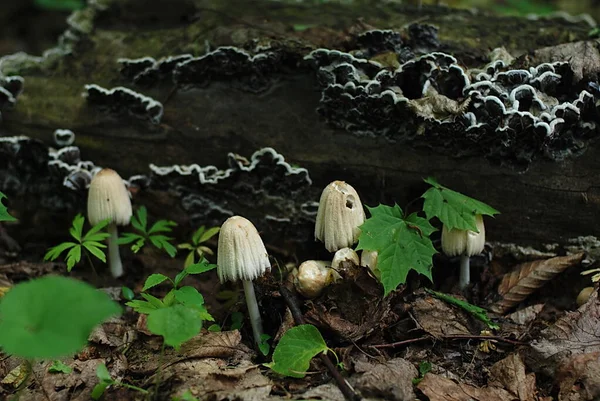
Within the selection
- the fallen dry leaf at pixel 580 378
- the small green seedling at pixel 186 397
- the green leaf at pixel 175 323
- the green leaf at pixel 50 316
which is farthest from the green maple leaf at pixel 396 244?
the green leaf at pixel 50 316

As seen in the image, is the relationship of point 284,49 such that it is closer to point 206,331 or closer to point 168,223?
point 168,223

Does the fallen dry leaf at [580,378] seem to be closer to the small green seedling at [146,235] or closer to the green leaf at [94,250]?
the small green seedling at [146,235]

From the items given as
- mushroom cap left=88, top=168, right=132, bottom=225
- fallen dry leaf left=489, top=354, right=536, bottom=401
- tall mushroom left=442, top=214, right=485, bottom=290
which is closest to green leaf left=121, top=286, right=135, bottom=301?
mushroom cap left=88, top=168, right=132, bottom=225

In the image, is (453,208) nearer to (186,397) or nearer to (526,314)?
(526,314)

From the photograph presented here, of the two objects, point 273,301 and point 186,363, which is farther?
point 273,301

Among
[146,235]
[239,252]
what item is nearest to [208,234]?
[146,235]

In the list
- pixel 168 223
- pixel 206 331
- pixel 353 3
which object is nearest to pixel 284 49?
pixel 353 3
